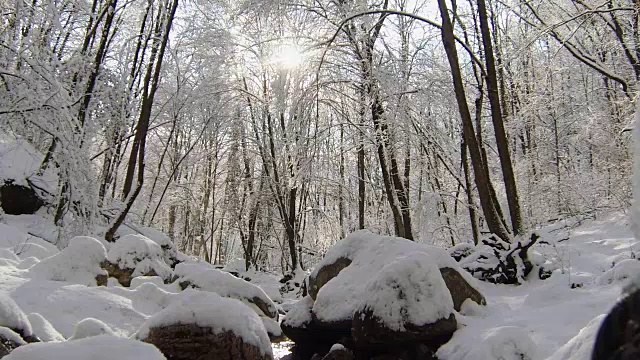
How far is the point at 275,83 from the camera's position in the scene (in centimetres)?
1295

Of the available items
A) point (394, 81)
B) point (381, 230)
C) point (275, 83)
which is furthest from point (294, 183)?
point (381, 230)

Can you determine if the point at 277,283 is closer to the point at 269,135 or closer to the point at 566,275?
the point at 269,135

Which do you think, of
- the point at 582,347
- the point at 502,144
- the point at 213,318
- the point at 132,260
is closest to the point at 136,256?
the point at 132,260

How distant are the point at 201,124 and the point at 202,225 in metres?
6.30

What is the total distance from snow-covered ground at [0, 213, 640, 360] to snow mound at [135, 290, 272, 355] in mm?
421

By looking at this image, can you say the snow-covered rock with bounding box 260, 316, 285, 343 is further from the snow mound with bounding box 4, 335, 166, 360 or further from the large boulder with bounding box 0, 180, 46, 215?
the large boulder with bounding box 0, 180, 46, 215

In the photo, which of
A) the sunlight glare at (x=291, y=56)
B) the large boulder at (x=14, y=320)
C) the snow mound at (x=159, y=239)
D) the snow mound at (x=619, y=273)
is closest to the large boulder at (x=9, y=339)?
the large boulder at (x=14, y=320)

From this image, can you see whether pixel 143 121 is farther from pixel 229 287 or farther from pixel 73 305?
pixel 73 305

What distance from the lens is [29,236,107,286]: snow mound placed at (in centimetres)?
652

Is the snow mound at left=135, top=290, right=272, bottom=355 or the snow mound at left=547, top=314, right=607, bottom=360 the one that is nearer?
the snow mound at left=547, top=314, right=607, bottom=360

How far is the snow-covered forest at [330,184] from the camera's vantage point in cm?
495

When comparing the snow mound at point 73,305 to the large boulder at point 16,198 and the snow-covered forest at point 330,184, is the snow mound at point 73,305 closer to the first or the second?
the snow-covered forest at point 330,184

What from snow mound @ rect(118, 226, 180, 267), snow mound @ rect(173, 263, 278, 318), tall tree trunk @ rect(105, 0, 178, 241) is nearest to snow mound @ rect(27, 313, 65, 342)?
snow mound @ rect(173, 263, 278, 318)

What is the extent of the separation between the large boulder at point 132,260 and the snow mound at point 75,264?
829 mm
